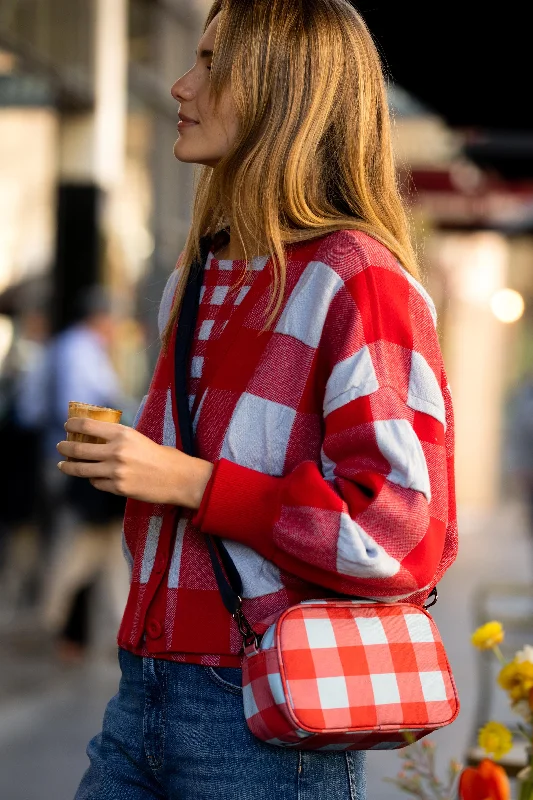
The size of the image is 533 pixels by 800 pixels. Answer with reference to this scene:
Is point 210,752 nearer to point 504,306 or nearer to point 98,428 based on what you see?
point 98,428

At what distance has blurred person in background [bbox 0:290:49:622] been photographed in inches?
324

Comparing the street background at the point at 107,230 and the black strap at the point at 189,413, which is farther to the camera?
the street background at the point at 107,230

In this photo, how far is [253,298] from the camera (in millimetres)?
1690

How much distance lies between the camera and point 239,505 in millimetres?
1569

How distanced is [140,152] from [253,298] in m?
8.64

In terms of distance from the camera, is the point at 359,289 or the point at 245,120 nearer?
the point at 359,289

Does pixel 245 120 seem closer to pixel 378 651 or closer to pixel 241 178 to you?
pixel 241 178

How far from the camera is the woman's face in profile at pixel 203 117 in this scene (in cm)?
174

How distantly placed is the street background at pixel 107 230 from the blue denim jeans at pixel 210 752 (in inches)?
31.1

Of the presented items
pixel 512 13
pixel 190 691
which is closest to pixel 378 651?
pixel 190 691

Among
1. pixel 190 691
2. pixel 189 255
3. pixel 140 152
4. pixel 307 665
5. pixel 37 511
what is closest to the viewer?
pixel 307 665

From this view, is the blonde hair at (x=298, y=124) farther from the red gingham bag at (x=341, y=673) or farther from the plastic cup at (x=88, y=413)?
the red gingham bag at (x=341, y=673)

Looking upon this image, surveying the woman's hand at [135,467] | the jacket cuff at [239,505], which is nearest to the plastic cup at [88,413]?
the woman's hand at [135,467]

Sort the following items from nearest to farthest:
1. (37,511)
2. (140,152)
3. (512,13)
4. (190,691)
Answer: (190,691)
(512,13)
(37,511)
(140,152)
